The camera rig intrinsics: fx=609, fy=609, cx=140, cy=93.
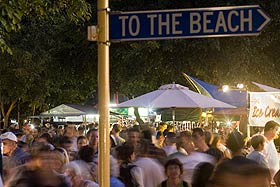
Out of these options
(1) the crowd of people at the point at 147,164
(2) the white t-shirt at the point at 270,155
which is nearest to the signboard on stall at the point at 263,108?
(1) the crowd of people at the point at 147,164

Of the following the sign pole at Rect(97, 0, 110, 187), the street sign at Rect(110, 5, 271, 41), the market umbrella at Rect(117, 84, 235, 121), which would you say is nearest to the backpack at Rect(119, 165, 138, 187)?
the sign pole at Rect(97, 0, 110, 187)

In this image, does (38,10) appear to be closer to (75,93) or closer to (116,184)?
(116,184)

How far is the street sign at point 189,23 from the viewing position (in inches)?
190

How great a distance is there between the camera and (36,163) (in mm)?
5566

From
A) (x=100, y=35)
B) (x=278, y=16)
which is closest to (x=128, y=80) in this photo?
(x=278, y=16)

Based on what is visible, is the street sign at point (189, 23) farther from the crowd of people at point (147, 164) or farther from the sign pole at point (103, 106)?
the crowd of people at point (147, 164)

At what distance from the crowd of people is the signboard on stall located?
6.63ft

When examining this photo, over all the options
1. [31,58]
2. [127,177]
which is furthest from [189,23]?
[31,58]

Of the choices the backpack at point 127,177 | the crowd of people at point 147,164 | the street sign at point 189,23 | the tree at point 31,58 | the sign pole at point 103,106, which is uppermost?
the tree at point 31,58

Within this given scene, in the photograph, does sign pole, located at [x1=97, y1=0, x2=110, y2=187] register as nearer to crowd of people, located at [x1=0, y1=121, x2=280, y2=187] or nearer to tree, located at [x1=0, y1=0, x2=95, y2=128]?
crowd of people, located at [x1=0, y1=121, x2=280, y2=187]

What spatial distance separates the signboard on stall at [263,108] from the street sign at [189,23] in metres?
7.81

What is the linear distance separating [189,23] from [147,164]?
141 inches

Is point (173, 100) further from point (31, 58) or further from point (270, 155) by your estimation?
point (31, 58)

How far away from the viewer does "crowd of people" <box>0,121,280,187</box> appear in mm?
3695
